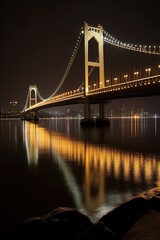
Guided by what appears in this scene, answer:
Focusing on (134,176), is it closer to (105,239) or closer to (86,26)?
(105,239)

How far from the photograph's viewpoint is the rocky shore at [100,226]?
3980mm

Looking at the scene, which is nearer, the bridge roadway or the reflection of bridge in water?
the reflection of bridge in water

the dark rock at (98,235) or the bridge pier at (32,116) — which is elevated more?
the bridge pier at (32,116)

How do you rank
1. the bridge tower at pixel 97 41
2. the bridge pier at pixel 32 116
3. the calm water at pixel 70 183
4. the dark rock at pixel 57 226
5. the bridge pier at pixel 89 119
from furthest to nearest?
the bridge pier at pixel 32 116 → the bridge tower at pixel 97 41 → the bridge pier at pixel 89 119 → the calm water at pixel 70 183 → the dark rock at pixel 57 226

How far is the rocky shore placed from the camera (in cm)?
398

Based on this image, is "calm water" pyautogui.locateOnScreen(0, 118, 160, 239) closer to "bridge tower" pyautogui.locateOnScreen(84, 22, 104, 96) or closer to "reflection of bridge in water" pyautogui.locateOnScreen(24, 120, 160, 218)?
"reflection of bridge in water" pyautogui.locateOnScreen(24, 120, 160, 218)

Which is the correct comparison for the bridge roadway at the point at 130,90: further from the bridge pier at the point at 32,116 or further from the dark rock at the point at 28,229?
the bridge pier at the point at 32,116

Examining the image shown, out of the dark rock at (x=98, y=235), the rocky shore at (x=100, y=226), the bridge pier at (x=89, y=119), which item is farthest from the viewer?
the bridge pier at (x=89, y=119)

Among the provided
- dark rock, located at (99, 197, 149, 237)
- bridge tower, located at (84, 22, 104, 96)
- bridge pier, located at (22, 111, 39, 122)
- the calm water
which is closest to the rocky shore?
dark rock, located at (99, 197, 149, 237)

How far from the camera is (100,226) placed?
3.98 metres

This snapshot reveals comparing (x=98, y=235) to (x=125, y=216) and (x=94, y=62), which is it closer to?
(x=125, y=216)

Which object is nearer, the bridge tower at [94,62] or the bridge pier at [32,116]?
the bridge tower at [94,62]

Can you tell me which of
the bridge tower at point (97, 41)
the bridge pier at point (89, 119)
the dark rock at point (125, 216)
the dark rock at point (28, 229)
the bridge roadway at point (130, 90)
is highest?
the bridge tower at point (97, 41)

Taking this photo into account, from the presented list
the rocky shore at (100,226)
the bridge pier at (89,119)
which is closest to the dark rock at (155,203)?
the rocky shore at (100,226)
